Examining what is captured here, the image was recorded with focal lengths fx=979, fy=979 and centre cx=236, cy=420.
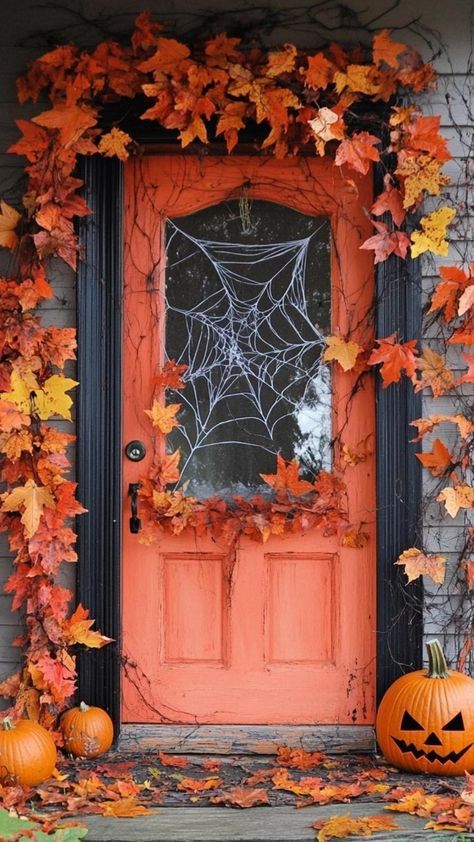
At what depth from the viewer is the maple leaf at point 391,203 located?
149 inches

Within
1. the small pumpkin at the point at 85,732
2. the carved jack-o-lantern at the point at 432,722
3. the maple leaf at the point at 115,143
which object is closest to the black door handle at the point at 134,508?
the small pumpkin at the point at 85,732

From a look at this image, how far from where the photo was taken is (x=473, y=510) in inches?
152

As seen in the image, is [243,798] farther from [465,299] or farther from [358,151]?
[358,151]

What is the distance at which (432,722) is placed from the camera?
3.48m

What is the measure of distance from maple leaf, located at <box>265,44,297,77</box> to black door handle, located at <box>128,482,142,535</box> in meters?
1.69

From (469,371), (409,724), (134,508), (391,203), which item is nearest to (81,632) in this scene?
A: (134,508)

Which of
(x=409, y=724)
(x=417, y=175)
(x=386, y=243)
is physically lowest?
(x=409, y=724)

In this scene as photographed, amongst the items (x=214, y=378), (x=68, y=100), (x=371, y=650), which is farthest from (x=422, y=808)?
(x=68, y=100)

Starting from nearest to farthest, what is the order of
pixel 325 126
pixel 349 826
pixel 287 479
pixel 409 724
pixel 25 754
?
pixel 349 826 < pixel 25 754 < pixel 409 724 < pixel 325 126 < pixel 287 479

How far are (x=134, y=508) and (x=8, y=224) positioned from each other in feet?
4.07

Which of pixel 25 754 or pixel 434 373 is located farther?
pixel 434 373

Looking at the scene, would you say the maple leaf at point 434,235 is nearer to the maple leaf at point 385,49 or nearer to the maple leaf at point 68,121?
the maple leaf at point 385,49

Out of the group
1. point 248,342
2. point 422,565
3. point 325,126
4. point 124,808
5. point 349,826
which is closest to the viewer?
point 349,826

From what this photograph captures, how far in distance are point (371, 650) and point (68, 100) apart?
8.09 ft
